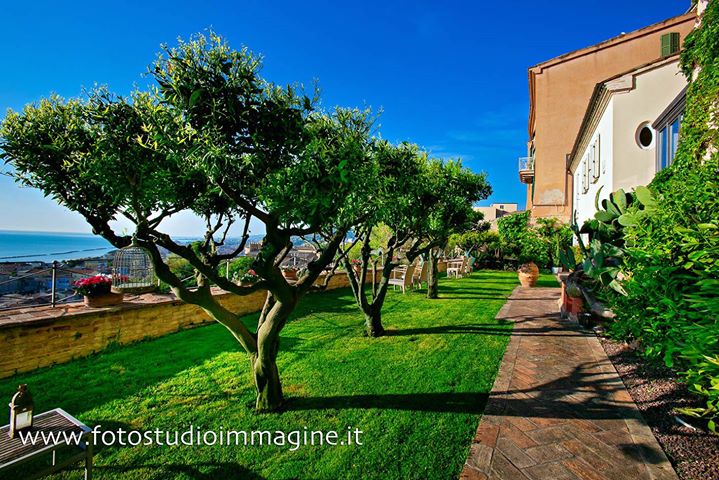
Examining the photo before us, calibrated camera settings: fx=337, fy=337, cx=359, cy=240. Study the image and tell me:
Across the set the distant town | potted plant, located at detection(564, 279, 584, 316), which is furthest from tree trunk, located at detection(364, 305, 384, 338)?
potted plant, located at detection(564, 279, 584, 316)

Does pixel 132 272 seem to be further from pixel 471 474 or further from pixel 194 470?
pixel 471 474

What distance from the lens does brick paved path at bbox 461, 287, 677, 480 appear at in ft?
10.0

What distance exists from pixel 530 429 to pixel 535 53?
26.4 meters

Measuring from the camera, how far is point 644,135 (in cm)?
1041

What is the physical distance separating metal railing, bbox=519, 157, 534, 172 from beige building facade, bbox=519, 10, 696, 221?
4.09 meters

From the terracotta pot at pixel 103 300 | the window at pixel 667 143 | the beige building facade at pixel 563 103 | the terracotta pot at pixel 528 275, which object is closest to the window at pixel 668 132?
the window at pixel 667 143

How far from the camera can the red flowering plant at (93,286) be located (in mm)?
6660

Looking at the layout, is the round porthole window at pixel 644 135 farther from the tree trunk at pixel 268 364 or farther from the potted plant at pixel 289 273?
the potted plant at pixel 289 273

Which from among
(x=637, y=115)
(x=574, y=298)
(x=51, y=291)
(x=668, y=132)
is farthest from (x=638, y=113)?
(x=51, y=291)

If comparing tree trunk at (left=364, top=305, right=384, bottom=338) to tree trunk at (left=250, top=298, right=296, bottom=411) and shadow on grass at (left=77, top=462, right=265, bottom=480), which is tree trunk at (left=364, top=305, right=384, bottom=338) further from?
shadow on grass at (left=77, top=462, right=265, bottom=480)

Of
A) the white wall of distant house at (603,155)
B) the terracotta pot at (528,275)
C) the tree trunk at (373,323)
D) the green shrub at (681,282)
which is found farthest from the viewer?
the terracotta pot at (528,275)

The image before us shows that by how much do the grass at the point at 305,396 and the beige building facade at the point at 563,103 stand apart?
58.4 feet

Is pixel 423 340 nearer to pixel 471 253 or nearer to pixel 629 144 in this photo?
pixel 629 144

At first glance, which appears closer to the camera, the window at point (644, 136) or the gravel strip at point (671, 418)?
the gravel strip at point (671, 418)
